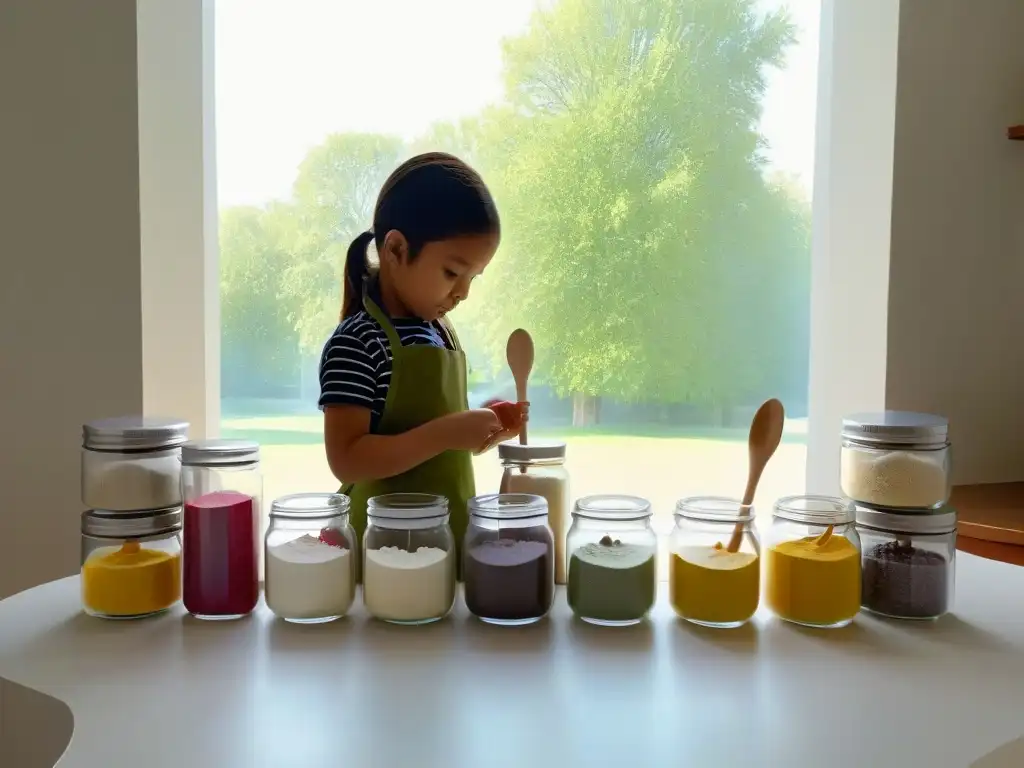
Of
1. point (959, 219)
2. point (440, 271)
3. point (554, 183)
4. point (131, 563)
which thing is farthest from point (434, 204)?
point (959, 219)

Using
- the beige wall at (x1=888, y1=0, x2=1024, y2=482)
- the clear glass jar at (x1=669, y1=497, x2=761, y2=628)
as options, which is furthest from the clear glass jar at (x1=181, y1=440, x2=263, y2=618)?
the beige wall at (x1=888, y1=0, x2=1024, y2=482)

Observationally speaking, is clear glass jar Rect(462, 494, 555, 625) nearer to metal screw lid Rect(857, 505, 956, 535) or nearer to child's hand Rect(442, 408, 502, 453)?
child's hand Rect(442, 408, 502, 453)

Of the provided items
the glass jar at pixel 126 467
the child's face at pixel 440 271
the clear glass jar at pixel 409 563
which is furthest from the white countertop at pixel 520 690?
the child's face at pixel 440 271

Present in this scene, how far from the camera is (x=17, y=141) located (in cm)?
143

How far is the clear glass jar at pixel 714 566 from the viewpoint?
0.87 m

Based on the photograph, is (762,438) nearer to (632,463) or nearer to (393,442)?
(393,442)

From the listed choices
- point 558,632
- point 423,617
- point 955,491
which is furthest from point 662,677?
point 955,491

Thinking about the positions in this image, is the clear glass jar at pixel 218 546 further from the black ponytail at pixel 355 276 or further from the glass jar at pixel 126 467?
the black ponytail at pixel 355 276

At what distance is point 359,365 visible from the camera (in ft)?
3.34

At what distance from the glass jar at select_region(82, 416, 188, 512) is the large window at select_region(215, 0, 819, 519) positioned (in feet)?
3.11

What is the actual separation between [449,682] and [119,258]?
1.07 meters

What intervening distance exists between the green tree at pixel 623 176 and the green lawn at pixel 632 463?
16cm

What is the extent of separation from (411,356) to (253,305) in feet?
3.06

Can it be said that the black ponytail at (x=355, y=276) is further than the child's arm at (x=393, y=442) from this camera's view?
Yes
